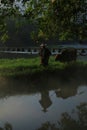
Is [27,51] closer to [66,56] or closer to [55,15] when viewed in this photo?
[66,56]

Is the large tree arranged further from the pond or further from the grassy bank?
the grassy bank

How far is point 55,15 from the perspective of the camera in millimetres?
15391

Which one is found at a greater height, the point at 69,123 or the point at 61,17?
the point at 61,17

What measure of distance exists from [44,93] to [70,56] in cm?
1042

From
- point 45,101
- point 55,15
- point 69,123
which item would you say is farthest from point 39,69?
point 69,123

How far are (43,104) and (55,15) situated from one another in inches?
150

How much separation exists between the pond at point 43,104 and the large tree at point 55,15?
113 inches

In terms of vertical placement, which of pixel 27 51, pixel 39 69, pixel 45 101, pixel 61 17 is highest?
pixel 61 17

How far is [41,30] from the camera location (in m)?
16.7

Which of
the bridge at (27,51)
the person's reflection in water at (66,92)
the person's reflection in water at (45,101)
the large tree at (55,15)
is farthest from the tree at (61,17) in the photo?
the bridge at (27,51)

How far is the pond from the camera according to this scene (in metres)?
12.5

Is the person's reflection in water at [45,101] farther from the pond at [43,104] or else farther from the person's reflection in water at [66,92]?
the person's reflection in water at [66,92]

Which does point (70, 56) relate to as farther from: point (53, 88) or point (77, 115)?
point (77, 115)

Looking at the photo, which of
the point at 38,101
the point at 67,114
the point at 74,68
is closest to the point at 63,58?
the point at 74,68
